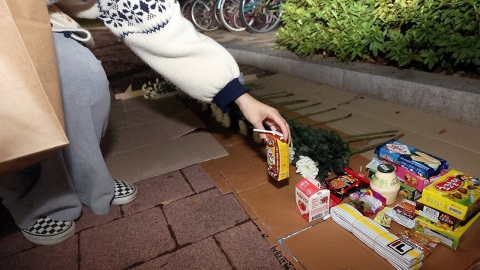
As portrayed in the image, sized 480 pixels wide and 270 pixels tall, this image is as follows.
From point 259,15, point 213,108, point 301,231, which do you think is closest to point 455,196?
point 301,231

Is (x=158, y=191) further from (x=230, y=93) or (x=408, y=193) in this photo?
(x=408, y=193)

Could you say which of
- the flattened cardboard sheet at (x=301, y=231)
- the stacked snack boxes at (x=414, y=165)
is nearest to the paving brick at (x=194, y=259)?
the flattened cardboard sheet at (x=301, y=231)

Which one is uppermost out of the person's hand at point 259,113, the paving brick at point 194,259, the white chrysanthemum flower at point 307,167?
the person's hand at point 259,113

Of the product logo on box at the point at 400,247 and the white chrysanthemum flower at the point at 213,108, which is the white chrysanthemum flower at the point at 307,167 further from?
the white chrysanthemum flower at the point at 213,108

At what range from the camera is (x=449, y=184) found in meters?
1.36

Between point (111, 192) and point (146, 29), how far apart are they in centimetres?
85

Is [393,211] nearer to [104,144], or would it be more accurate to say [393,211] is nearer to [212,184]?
[212,184]

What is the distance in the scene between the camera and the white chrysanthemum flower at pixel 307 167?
1706 mm

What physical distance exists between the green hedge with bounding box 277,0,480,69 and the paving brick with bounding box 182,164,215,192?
1.80 meters

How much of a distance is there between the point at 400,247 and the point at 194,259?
0.78m

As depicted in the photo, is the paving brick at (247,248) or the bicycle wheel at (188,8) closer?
the paving brick at (247,248)

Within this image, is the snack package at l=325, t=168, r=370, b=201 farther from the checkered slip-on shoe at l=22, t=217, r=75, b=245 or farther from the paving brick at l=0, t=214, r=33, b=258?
the paving brick at l=0, t=214, r=33, b=258

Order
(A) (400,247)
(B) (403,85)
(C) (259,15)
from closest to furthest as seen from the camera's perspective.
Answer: (A) (400,247), (B) (403,85), (C) (259,15)

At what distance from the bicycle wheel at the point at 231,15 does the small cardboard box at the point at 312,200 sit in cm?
590
